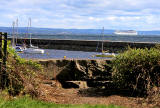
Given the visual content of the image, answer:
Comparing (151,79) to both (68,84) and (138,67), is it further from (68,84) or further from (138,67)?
(68,84)

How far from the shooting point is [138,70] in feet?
27.0

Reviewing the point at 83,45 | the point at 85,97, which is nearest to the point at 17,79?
the point at 85,97

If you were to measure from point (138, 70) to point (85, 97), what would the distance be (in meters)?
1.83

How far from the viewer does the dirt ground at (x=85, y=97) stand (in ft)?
23.0

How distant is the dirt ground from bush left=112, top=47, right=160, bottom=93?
1.89ft

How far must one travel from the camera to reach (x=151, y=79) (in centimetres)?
809

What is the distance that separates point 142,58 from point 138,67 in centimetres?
31

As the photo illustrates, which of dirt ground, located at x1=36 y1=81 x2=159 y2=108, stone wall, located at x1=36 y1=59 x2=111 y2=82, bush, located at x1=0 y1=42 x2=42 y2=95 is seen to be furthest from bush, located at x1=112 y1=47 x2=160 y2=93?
bush, located at x1=0 y1=42 x2=42 y2=95

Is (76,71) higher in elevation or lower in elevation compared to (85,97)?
higher

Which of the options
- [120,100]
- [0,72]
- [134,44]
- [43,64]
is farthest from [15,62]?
[134,44]

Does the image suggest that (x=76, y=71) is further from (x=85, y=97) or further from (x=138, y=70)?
(x=138, y=70)

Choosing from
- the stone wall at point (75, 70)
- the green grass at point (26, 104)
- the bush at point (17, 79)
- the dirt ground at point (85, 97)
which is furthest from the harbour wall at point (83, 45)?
the green grass at point (26, 104)

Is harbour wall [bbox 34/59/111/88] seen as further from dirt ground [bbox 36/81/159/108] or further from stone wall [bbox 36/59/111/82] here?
dirt ground [bbox 36/81/159/108]

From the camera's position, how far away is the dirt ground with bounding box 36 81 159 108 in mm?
7014
